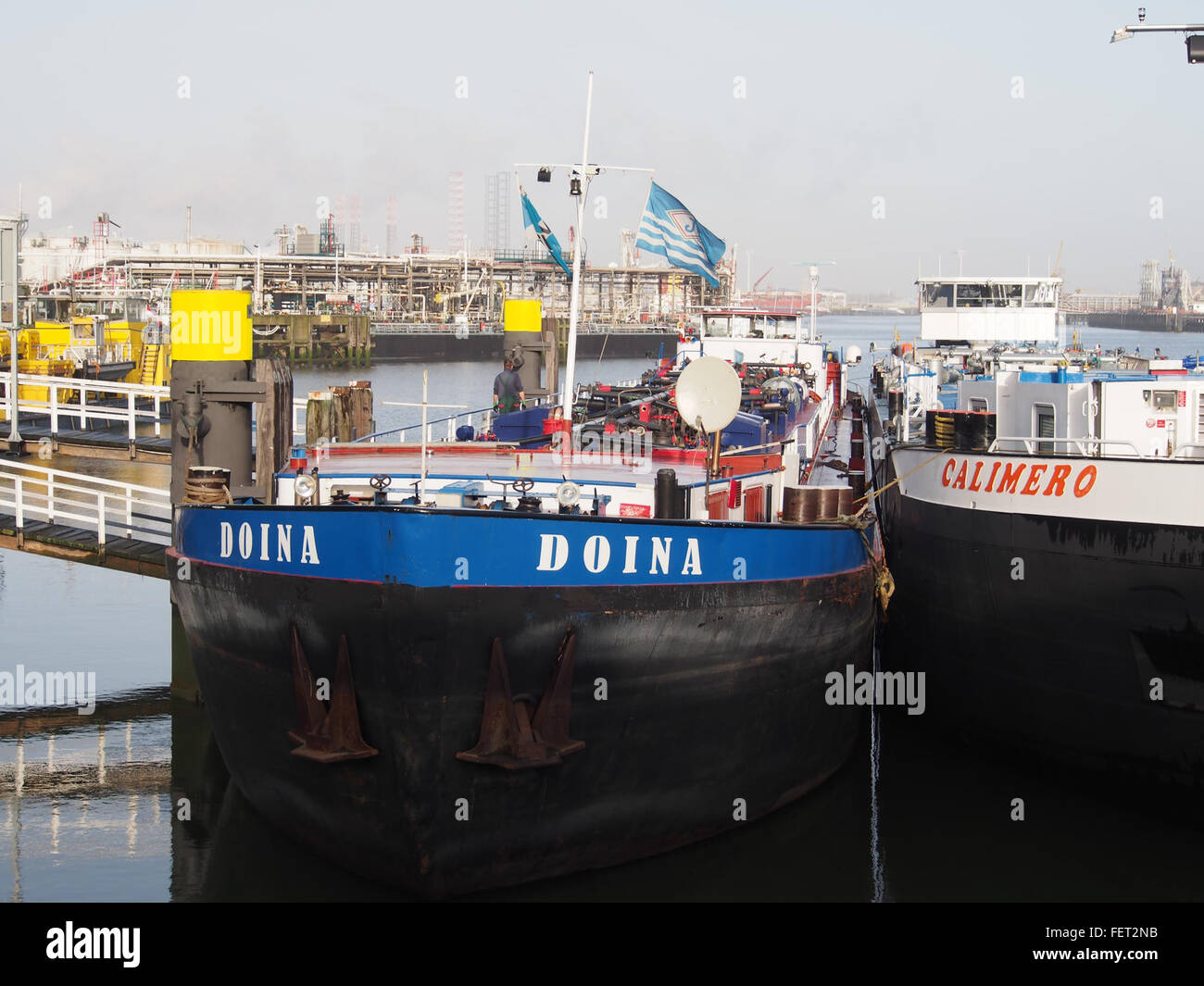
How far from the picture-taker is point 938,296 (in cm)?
4950

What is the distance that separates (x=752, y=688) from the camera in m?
14.2

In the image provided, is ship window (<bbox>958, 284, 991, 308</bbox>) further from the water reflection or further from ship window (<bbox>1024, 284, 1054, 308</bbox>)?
the water reflection

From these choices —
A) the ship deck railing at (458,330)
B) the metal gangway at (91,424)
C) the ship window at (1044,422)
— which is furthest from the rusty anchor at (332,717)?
the ship deck railing at (458,330)

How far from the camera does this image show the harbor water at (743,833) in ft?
45.1

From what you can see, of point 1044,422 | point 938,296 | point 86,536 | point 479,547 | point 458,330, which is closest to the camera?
point 479,547

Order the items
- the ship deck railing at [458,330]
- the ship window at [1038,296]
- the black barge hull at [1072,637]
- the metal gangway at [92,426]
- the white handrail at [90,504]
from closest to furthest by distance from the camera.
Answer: the black barge hull at [1072,637] → the white handrail at [90,504] → the metal gangway at [92,426] → the ship window at [1038,296] → the ship deck railing at [458,330]

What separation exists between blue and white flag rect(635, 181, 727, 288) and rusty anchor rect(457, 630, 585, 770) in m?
9.77

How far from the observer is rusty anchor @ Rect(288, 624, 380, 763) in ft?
40.7

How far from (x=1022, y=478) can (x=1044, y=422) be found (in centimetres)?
382

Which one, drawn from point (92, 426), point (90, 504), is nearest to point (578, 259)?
point (90, 504)

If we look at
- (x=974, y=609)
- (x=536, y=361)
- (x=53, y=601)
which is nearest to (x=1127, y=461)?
(x=974, y=609)

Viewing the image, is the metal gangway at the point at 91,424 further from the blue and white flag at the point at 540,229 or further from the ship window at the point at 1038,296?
the ship window at the point at 1038,296

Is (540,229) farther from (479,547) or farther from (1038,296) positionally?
(1038,296)

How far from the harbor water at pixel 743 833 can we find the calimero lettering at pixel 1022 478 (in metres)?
3.58
